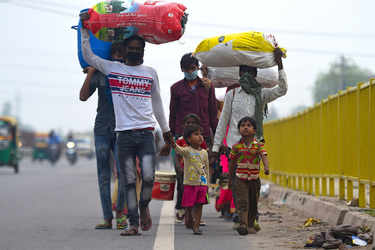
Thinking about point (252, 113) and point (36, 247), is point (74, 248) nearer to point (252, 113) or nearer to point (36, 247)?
point (36, 247)

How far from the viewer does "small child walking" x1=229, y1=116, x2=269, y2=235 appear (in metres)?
8.80

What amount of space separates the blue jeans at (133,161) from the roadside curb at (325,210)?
2.21 metres

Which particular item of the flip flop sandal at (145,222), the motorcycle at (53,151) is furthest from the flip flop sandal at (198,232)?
the motorcycle at (53,151)

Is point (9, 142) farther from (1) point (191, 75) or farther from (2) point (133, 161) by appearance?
(2) point (133, 161)

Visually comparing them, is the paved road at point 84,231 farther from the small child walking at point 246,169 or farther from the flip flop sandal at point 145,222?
the small child walking at point 246,169

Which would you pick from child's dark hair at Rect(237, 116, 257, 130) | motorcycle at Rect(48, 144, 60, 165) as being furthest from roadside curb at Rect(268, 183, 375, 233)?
motorcycle at Rect(48, 144, 60, 165)

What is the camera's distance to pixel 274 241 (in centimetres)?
827

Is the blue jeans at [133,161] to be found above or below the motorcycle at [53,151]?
above

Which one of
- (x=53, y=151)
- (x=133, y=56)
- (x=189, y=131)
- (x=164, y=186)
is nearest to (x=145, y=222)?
(x=189, y=131)

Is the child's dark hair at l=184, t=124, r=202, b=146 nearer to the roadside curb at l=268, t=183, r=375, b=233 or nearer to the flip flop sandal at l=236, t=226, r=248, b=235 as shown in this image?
the flip flop sandal at l=236, t=226, r=248, b=235

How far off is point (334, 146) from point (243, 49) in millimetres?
3261

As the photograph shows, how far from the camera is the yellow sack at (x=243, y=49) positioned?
940 centimetres

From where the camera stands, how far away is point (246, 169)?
884 centimetres

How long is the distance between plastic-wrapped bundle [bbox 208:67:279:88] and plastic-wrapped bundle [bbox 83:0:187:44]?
8.06 ft
